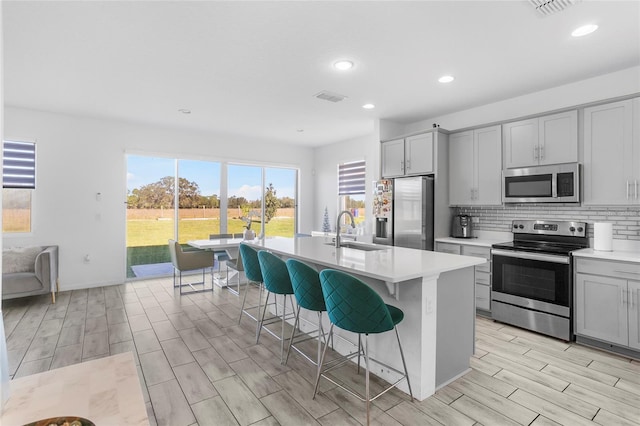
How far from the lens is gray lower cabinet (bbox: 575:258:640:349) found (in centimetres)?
293

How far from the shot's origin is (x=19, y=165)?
4.88m

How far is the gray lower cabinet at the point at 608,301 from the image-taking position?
2930 millimetres

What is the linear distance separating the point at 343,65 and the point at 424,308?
2.41m

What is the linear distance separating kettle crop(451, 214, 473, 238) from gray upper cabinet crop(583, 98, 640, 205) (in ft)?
4.55

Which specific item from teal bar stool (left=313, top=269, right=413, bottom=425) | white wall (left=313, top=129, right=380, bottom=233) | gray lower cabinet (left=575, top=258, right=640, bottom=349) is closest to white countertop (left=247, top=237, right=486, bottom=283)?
teal bar stool (left=313, top=269, right=413, bottom=425)

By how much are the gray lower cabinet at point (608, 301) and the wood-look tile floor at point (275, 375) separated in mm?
209

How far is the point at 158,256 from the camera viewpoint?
621 centimetres

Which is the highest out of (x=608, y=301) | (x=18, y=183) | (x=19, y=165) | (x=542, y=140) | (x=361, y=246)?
(x=542, y=140)

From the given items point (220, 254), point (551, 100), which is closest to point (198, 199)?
point (220, 254)

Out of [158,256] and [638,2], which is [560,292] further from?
[158,256]

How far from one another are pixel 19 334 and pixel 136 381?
10.1 ft

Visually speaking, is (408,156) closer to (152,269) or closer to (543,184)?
(543,184)

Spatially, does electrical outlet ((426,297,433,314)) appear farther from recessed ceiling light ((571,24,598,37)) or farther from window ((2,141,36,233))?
window ((2,141,36,233))

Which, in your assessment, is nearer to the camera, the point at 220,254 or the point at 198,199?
the point at 220,254
